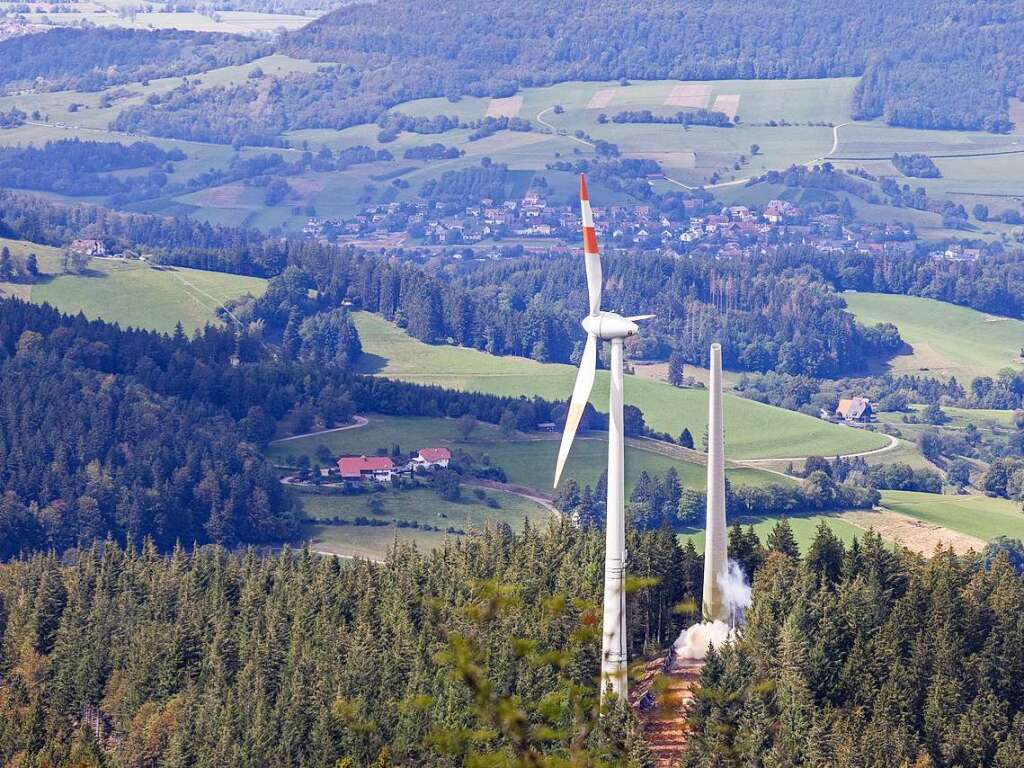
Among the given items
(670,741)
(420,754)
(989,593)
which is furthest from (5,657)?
(989,593)

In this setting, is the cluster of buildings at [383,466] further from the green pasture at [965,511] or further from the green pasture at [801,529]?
the green pasture at [965,511]

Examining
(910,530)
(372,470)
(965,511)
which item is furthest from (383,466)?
(965,511)

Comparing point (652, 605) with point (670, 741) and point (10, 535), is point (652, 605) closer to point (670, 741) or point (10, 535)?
point (670, 741)

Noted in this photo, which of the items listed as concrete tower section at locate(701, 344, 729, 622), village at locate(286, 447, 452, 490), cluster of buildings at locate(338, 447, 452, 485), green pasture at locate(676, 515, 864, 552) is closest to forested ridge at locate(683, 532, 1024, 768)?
concrete tower section at locate(701, 344, 729, 622)

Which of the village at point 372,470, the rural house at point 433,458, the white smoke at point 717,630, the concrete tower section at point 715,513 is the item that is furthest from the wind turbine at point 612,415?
the rural house at point 433,458

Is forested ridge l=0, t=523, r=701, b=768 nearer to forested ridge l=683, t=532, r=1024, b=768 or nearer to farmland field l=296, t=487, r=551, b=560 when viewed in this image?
forested ridge l=683, t=532, r=1024, b=768

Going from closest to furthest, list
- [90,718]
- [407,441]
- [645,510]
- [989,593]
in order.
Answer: [989,593] → [90,718] → [645,510] → [407,441]
